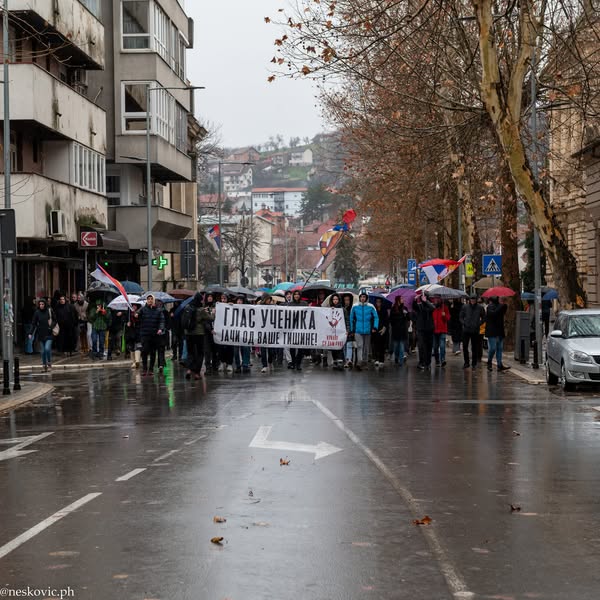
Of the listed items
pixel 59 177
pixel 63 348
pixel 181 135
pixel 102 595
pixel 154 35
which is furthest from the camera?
pixel 181 135

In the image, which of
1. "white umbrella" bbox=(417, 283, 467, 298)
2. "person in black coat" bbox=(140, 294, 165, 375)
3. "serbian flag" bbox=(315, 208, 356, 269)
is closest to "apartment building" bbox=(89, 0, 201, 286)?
"serbian flag" bbox=(315, 208, 356, 269)

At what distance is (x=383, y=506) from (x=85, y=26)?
1316 inches

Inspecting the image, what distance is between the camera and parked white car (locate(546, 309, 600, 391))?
22.2m

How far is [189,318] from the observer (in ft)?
89.9

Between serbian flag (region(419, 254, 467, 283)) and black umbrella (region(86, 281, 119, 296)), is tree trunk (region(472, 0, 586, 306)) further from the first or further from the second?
serbian flag (region(419, 254, 467, 283))

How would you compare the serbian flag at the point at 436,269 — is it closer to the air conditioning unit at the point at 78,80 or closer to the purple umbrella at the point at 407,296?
the purple umbrella at the point at 407,296

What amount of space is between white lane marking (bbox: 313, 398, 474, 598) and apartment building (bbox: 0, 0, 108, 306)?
68.8 ft

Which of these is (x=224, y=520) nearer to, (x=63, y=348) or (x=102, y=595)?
(x=102, y=595)

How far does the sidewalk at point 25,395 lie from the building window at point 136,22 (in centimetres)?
2690

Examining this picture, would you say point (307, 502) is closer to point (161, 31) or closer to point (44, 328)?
point (44, 328)

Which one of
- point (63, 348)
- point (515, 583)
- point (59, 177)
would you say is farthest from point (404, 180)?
point (515, 583)

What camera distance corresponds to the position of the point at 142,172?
52.1 m

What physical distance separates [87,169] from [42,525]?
33912mm

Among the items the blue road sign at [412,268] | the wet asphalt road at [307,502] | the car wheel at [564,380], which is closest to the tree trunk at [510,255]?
the car wheel at [564,380]
